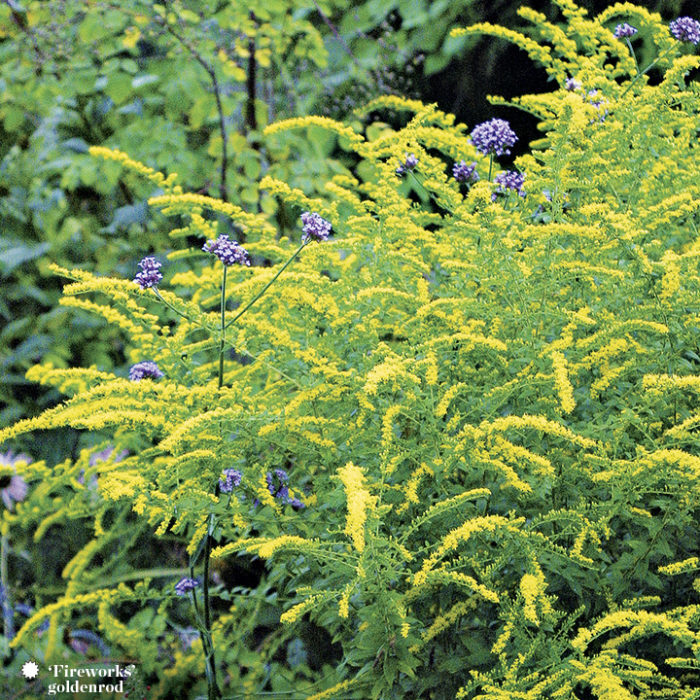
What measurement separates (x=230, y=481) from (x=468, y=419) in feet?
1.80

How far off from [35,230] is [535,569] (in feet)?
13.0

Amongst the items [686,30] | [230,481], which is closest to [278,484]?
[230,481]

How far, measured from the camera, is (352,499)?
5.07ft

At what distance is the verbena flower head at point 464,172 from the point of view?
2.51 meters

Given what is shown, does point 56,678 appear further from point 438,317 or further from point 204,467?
point 438,317

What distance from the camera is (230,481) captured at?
6.76 ft

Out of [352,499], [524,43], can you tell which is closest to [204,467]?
[352,499]

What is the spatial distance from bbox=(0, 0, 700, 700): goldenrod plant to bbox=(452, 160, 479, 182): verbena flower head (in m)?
0.17

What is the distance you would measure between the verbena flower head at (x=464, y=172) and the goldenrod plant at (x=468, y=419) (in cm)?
17

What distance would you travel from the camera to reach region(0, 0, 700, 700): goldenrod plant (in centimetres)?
179

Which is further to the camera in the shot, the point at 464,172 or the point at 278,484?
the point at 464,172

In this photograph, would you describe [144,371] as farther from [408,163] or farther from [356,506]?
[356,506]

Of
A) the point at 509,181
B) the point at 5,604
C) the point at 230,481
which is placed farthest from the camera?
the point at 5,604

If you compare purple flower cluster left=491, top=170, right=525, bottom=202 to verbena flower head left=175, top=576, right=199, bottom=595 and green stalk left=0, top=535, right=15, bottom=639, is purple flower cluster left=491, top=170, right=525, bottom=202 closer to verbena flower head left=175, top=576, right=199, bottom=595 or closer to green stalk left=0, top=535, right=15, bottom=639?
verbena flower head left=175, top=576, right=199, bottom=595
